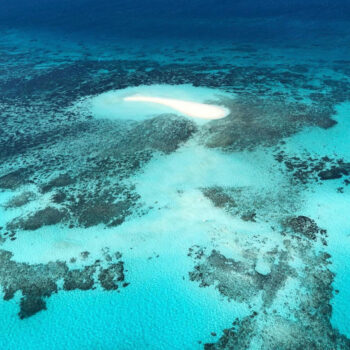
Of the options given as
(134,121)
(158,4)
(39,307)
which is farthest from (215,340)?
(158,4)

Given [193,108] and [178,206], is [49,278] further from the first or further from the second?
[193,108]

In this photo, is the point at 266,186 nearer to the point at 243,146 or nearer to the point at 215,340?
the point at 243,146

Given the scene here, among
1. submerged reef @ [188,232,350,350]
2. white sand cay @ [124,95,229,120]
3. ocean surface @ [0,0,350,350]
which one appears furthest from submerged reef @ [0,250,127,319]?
white sand cay @ [124,95,229,120]

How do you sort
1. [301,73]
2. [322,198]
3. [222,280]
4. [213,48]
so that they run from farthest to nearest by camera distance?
[213,48] → [301,73] → [322,198] → [222,280]

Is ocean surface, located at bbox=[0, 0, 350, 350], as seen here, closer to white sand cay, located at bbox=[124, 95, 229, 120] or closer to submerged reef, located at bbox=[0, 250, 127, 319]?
submerged reef, located at bbox=[0, 250, 127, 319]

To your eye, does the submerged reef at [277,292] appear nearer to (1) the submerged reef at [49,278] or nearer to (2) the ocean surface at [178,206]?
(2) the ocean surface at [178,206]

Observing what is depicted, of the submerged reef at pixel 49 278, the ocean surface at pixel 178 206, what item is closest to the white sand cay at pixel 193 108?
the ocean surface at pixel 178 206
